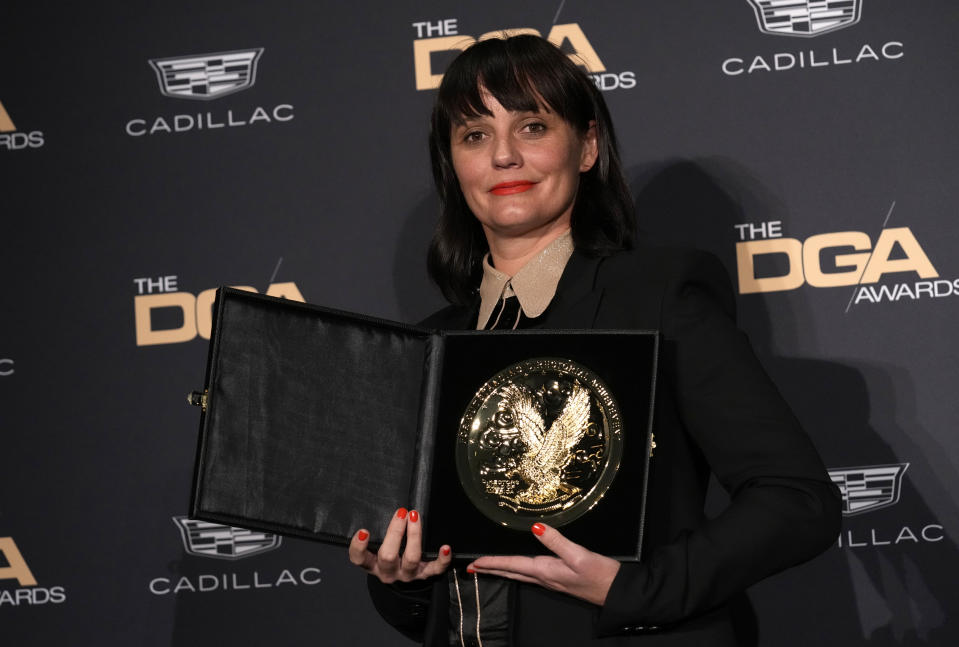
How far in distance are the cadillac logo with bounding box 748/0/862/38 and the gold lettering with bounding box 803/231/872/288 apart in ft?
1.58

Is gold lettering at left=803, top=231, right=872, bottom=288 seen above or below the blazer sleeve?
above

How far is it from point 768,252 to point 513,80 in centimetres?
99

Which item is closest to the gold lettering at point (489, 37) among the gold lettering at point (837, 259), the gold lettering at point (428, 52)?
the gold lettering at point (428, 52)

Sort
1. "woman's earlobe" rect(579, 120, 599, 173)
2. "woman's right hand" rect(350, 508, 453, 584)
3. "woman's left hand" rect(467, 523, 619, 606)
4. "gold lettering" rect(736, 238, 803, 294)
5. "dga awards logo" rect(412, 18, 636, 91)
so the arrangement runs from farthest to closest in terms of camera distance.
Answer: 1. "dga awards logo" rect(412, 18, 636, 91)
2. "gold lettering" rect(736, 238, 803, 294)
3. "woman's earlobe" rect(579, 120, 599, 173)
4. "woman's right hand" rect(350, 508, 453, 584)
5. "woman's left hand" rect(467, 523, 619, 606)

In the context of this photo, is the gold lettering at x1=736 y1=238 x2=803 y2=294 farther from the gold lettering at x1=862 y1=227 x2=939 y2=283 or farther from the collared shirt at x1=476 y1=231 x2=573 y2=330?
the collared shirt at x1=476 y1=231 x2=573 y2=330

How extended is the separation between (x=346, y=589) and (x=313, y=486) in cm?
111

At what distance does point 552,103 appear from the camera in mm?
1650

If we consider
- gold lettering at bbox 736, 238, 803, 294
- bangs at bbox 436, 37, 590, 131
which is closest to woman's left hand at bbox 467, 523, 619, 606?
bangs at bbox 436, 37, 590, 131

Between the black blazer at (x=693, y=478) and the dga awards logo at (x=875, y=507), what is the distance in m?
0.99

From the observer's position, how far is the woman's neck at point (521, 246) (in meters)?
1.70

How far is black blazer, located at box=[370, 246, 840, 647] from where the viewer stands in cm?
129

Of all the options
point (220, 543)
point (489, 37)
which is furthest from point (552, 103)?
point (220, 543)

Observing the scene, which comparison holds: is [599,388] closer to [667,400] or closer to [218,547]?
[667,400]

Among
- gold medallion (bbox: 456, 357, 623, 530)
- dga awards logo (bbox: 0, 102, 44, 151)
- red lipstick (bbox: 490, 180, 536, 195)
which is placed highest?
dga awards logo (bbox: 0, 102, 44, 151)
